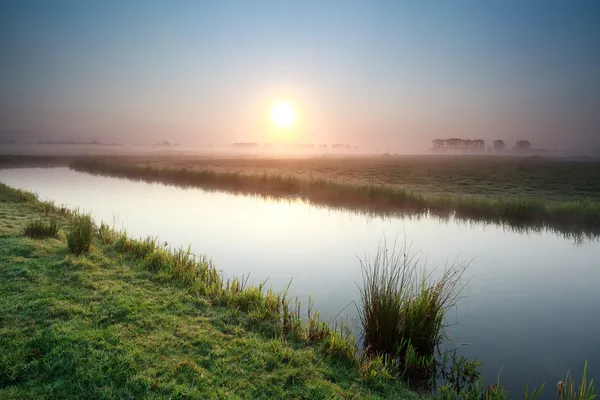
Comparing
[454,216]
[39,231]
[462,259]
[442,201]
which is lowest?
[462,259]

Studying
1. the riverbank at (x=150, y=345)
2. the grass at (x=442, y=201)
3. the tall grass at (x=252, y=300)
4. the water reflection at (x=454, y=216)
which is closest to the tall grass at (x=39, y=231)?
the tall grass at (x=252, y=300)

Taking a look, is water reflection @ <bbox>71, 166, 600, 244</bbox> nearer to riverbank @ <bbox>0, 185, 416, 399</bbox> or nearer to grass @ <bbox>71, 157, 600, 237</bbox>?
grass @ <bbox>71, 157, 600, 237</bbox>

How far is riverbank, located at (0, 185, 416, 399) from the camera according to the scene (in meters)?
4.26

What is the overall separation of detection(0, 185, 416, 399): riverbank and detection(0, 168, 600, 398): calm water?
209 centimetres

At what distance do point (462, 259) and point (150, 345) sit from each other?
31.8ft

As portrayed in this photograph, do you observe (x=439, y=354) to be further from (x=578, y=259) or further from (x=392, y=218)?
(x=392, y=218)

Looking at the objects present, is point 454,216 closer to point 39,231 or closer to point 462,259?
point 462,259

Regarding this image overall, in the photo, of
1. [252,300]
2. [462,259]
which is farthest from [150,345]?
[462,259]

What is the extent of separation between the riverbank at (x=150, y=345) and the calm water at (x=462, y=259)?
209 cm

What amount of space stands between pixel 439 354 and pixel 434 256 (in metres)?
6.24

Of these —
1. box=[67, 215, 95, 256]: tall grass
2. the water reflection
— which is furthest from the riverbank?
the water reflection

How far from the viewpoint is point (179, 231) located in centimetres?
1497

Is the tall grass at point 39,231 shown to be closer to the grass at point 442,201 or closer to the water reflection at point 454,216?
the water reflection at point 454,216

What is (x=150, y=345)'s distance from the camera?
198 inches
